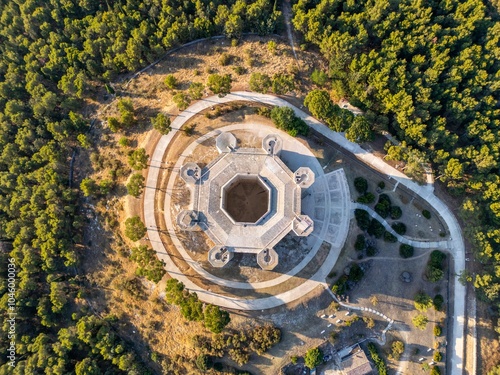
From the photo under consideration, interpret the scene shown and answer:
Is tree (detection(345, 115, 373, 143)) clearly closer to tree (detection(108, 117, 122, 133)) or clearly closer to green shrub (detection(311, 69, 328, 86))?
green shrub (detection(311, 69, 328, 86))

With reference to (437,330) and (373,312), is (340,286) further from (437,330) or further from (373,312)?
(437,330)

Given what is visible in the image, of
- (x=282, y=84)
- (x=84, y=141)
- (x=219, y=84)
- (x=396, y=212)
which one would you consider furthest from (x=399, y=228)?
(x=84, y=141)

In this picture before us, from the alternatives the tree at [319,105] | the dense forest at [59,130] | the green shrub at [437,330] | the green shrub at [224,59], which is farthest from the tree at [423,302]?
the green shrub at [224,59]

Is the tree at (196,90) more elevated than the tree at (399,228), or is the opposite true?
the tree at (196,90)

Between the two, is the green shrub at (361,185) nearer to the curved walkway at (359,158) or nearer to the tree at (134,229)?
the curved walkway at (359,158)

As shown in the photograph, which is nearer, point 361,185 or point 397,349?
point 397,349

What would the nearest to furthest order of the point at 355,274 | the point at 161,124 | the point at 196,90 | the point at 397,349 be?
the point at 161,124, the point at 355,274, the point at 397,349, the point at 196,90
